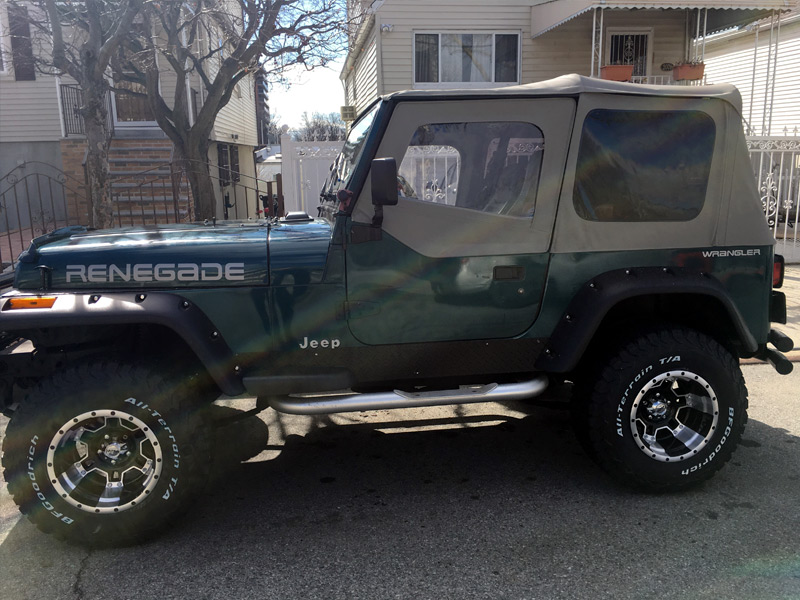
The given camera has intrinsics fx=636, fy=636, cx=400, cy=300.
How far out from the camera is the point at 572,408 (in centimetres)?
363

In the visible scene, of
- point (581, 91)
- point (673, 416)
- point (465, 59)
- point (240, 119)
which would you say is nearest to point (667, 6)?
point (465, 59)

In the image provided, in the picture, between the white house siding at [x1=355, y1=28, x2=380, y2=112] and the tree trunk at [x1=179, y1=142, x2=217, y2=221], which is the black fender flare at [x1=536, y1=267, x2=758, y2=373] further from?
the white house siding at [x1=355, y1=28, x2=380, y2=112]

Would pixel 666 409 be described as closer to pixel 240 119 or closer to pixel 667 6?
pixel 667 6

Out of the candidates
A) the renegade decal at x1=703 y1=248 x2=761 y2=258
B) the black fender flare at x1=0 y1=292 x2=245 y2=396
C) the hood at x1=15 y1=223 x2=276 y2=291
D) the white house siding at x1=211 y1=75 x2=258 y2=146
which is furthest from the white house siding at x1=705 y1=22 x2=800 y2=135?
the black fender flare at x1=0 y1=292 x2=245 y2=396

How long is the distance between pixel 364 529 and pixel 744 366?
4331mm

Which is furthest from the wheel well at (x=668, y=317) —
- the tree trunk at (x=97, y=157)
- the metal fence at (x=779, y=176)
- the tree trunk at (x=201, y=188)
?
the tree trunk at (x=201, y=188)

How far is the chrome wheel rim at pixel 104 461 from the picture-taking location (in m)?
3.03

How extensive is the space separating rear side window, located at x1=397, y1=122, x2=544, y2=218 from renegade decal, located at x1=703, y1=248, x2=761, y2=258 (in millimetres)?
1037

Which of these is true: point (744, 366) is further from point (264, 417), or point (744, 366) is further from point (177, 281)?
point (177, 281)

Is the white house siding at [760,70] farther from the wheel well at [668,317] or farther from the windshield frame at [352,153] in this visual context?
the windshield frame at [352,153]

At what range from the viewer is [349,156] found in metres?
3.78

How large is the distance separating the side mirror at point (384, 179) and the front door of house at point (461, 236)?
22 cm

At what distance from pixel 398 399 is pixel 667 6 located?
1272 centimetres

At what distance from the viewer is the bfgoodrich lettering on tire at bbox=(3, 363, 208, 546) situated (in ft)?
9.84
